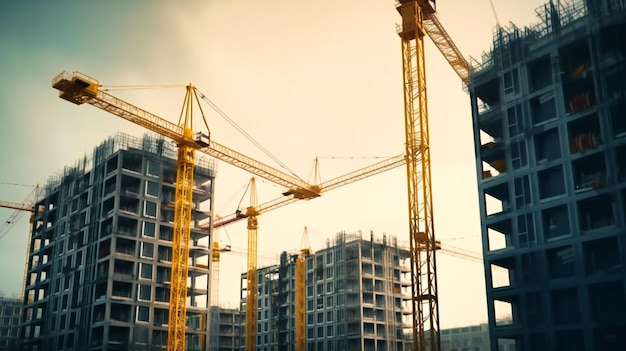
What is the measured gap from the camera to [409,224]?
63125 millimetres

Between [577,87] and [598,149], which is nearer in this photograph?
[598,149]

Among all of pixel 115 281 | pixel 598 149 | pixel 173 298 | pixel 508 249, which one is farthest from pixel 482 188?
pixel 115 281

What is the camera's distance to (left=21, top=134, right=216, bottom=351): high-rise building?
272 feet

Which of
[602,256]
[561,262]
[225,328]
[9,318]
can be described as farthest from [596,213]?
[9,318]

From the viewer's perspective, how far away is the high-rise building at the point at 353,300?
122 meters

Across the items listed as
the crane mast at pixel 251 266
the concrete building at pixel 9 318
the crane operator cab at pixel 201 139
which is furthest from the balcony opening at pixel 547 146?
the concrete building at pixel 9 318

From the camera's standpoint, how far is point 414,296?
6088 centimetres

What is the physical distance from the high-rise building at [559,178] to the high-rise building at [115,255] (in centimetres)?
4751

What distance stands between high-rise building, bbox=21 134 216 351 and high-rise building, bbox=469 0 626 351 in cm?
4751

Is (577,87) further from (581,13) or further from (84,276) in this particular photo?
(84,276)

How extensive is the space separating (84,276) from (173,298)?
17143 millimetres

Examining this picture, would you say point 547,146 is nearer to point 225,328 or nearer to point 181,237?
point 181,237

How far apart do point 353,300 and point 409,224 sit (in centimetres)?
6370

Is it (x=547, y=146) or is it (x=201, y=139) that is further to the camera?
(x=201, y=139)
